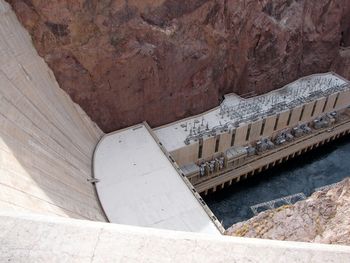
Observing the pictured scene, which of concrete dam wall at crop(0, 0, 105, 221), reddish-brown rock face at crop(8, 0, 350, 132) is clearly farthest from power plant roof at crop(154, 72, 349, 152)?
concrete dam wall at crop(0, 0, 105, 221)

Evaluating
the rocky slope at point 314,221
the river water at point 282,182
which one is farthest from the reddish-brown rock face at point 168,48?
the rocky slope at point 314,221

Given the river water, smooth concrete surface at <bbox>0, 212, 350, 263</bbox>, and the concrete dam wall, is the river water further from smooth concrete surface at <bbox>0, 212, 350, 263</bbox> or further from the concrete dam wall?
smooth concrete surface at <bbox>0, 212, 350, 263</bbox>

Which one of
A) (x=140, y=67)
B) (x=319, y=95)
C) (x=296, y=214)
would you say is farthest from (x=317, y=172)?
(x=296, y=214)

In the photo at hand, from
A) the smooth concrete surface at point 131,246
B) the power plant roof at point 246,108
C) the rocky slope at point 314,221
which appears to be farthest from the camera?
the power plant roof at point 246,108

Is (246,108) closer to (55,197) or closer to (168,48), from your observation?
(168,48)

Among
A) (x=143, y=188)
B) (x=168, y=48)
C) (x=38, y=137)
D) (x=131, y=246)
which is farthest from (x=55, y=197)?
(x=131, y=246)

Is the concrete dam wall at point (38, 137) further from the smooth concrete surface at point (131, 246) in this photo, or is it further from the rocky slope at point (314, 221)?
the rocky slope at point (314, 221)
